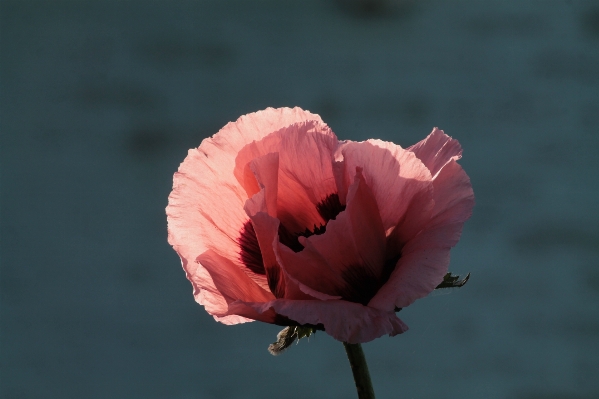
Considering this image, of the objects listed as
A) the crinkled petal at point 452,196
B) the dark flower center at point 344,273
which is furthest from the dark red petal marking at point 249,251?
the crinkled petal at point 452,196

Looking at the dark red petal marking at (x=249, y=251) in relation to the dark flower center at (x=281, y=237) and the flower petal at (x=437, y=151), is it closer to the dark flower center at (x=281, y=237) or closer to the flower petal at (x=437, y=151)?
the dark flower center at (x=281, y=237)

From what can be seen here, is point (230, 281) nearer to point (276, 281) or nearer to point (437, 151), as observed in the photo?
point (276, 281)

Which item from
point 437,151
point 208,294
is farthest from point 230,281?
point 437,151

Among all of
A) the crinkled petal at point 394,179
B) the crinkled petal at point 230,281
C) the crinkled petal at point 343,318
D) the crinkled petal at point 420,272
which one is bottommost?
the crinkled petal at point 343,318

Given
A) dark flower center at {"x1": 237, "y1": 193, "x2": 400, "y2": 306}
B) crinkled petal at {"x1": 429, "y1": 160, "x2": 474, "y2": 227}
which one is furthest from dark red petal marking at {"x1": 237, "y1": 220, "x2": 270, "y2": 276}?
crinkled petal at {"x1": 429, "y1": 160, "x2": 474, "y2": 227}

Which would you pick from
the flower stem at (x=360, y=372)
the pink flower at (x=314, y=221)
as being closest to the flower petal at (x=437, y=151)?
the pink flower at (x=314, y=221)

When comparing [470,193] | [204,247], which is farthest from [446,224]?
[204,247]

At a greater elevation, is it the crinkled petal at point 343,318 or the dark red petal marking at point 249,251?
the dark red petal marking at point 249,251
